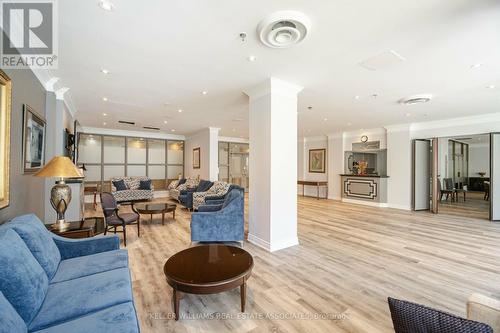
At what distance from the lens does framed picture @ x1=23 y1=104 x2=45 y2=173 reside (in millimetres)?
2605

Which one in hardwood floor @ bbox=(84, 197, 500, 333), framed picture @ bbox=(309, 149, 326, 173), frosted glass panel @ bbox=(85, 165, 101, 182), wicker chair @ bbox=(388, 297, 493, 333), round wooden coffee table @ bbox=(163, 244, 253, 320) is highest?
framed picture @ bbox=(309, 149, 326, 173)

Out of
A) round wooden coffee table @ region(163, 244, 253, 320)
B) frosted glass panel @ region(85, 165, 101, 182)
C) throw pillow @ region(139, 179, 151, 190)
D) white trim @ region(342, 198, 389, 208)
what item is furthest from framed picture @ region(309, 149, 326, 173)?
frosted glass panel @ region(85, 165, 101, 182)

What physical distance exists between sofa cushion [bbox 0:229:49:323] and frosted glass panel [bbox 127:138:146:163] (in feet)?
28.0

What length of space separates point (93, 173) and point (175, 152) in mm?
3247

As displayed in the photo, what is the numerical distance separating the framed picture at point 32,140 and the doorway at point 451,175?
895 cm

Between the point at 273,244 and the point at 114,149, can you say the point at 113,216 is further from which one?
the point at 114,149

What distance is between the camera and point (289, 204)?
3756mm

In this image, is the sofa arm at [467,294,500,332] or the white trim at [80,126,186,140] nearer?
the sofa arm at [467,294,500,332]

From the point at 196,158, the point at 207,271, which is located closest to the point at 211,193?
the point at 196,158

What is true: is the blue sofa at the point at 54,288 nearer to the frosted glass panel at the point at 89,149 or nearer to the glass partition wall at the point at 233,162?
the frosted glass panel at the point at 89,149

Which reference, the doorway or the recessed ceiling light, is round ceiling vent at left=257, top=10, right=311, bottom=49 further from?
the doorway

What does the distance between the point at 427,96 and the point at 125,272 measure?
18.1ft

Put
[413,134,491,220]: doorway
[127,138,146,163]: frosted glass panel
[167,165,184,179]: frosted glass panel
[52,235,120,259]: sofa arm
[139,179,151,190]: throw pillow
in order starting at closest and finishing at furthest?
[52,235,120,259]: sofa arm → [413,134,491,220]: doorway → [139,179,151,190]: throw pillow → [127,138,146,163]: frosted glass panel → [167,165,184,179]: frosted glass panel

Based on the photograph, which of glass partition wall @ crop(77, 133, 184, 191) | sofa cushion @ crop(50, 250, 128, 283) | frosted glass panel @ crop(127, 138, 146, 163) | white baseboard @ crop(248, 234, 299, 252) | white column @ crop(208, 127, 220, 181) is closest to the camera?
sofa cushion @ crop(50, 250, 128, 283)
